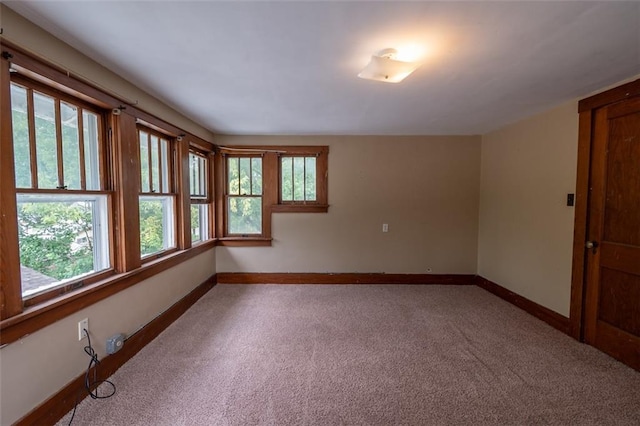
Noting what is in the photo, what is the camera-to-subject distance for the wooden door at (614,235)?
2.13 meters

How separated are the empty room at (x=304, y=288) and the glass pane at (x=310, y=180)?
52 centimetres

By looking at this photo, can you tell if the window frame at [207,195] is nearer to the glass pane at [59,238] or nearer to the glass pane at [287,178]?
the glass pane at [287,178]

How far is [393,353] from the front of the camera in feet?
7.57

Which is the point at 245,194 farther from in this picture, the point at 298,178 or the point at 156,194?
the point at 156,194

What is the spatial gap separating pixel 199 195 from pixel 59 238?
203cm

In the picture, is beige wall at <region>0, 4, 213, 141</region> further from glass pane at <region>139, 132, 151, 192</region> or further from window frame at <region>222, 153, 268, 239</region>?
window frame at <region>222, 153, 268, 239</region>

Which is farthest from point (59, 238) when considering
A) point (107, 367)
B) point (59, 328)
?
point (107, 367)

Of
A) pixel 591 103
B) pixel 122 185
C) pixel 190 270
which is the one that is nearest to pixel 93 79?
pixel 122 185

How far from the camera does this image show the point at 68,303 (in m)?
1.69

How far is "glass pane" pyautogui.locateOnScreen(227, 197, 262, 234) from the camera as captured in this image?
4.19m

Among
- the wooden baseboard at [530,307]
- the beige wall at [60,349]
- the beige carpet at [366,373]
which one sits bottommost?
the beige carpet at [366,373]

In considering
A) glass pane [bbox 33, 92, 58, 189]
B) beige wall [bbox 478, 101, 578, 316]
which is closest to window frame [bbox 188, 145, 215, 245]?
glass pane [bbox 33, 92, 58, 189]

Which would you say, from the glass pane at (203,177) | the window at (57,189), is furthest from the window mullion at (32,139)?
the glass pane at (203,177)

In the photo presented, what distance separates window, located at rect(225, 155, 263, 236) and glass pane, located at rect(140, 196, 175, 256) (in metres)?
1.15
